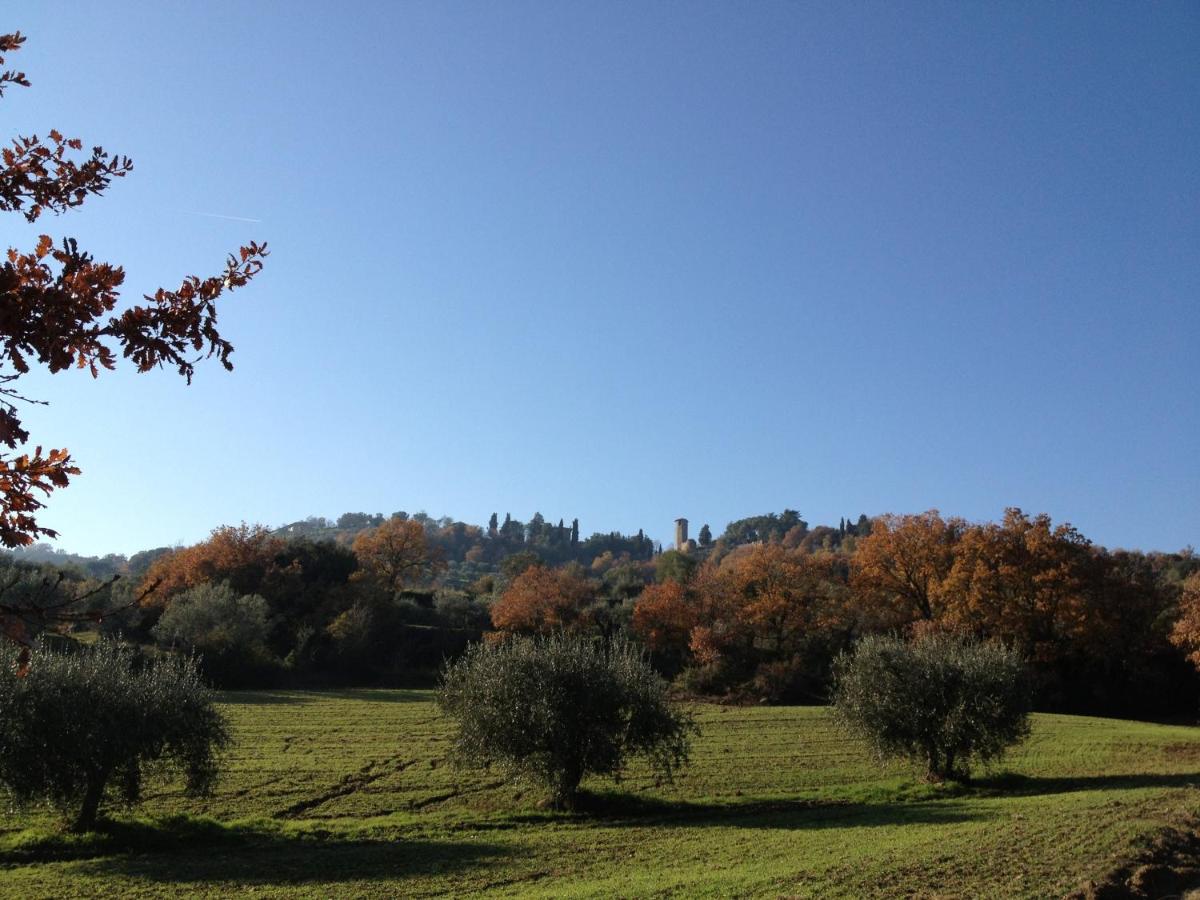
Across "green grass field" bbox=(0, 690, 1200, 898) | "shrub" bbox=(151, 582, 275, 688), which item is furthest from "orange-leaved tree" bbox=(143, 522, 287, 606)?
"green grass field" bbox=(0, 690, 1200, 898)

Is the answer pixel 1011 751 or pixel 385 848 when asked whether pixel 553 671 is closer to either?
pixel 385 848

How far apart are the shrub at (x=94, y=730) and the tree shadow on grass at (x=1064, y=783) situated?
29.0 meters

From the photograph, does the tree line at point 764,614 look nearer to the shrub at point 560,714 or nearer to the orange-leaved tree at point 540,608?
the orange-leaved tree at point 540,608

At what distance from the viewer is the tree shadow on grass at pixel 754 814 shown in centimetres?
2847

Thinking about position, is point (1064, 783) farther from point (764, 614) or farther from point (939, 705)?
point (764, 614)

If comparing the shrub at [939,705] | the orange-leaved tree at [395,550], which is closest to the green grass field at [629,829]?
the shrub at [939,705]

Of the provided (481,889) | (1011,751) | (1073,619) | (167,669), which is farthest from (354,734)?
(1073,619)

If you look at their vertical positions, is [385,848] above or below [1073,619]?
below

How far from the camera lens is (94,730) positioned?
27.2 m

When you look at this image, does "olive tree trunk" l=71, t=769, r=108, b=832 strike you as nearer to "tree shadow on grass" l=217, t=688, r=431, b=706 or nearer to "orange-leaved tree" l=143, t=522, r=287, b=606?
"tree shadow on grass" l=217, t=688, r=431, b=706

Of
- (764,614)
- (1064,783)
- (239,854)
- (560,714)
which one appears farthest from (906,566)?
(239,854)

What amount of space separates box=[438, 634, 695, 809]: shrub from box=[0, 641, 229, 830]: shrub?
8.87m

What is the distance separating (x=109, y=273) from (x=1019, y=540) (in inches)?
3024

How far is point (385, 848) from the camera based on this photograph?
25438 millimetres
